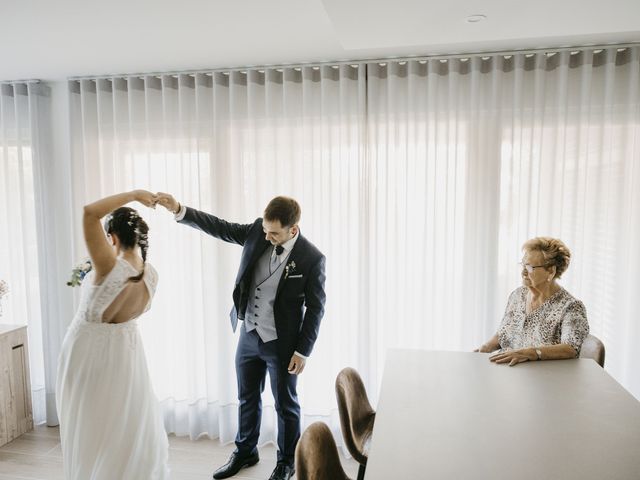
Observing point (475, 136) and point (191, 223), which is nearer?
point (191, 223)

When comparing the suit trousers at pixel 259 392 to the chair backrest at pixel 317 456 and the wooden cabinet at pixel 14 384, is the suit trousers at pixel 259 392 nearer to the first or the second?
the chair backrest at pixel 317 456

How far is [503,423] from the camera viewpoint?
5.48ft

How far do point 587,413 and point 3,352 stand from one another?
3.79 meters

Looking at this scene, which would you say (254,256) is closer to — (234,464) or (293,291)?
(293,291)

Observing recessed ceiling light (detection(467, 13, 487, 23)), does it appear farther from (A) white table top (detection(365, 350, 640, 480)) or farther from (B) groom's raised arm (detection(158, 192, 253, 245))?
(B) groom's raised arm (detection(158, 192, 253, 245))

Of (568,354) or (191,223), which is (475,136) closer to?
(568,354)

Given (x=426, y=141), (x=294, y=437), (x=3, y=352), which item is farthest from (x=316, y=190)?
(x=3, y=352)

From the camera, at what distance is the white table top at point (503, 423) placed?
1403mm

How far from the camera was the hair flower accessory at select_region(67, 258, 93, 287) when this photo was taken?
2602 millimetres

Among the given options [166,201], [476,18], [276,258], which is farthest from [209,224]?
[476,18]

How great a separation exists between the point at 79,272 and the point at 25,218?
1.60 meters

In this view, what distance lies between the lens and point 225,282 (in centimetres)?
361

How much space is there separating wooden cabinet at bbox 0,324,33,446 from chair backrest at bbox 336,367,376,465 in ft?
9.04

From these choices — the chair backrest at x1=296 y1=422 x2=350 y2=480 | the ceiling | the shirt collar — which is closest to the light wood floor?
the shirt collar
